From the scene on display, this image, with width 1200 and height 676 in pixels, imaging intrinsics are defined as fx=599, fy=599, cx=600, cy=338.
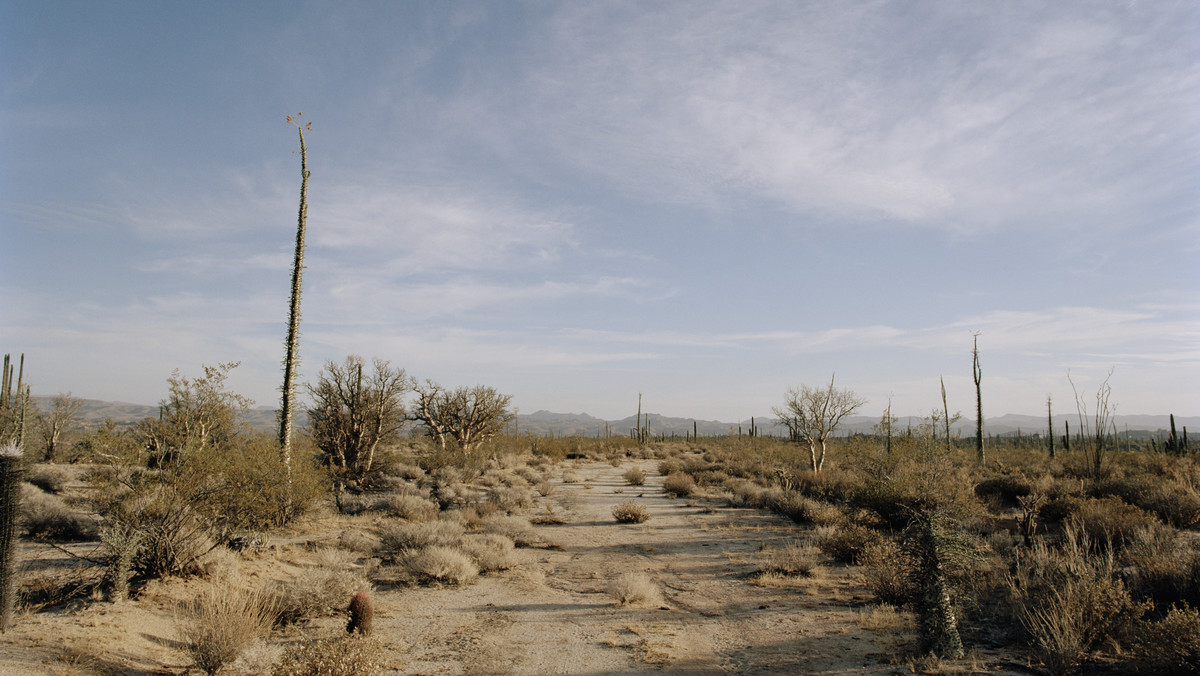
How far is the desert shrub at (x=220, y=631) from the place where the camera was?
659 cm

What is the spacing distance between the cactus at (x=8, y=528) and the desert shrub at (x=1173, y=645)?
12393 mm

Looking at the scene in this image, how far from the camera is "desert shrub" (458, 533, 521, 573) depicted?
40.9 feet

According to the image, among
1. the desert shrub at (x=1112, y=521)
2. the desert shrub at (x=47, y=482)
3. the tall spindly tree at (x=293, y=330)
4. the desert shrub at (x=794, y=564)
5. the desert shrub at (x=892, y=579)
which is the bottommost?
the desert shrub at (x=794, y=564)

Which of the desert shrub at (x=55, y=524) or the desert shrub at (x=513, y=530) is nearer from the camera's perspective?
the desert shrub at (x=55, y=524)

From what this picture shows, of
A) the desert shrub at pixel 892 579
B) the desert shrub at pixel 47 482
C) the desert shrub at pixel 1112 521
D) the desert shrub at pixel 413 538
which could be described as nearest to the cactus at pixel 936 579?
the desert shrub at pixel 892 579

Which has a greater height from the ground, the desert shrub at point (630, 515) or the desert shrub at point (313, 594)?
the desert shrub at point (313, 594)

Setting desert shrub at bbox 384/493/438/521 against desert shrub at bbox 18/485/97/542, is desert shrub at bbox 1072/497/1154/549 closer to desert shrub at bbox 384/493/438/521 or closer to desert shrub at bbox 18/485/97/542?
desert shrub at bbox 384/493/438/521

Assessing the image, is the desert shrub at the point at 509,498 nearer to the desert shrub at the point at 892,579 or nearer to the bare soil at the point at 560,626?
the bare soil at the point at 560,626

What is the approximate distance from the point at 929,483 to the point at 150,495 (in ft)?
37.3

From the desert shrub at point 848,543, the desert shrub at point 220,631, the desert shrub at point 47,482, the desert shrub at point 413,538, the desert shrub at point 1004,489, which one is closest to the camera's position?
the desert shrub at point 220,631

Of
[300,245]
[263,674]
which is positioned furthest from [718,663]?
[300,245]

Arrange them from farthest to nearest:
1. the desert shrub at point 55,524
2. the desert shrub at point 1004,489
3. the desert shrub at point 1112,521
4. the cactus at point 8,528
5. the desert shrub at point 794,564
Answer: the desert shrub at point 1004,489 → the desert shrub at point 794,564 → the desert shrub at point 1112,521 → the desert shrub at point 55,524 → the cactus at point 8,528

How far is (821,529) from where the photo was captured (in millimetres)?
14219

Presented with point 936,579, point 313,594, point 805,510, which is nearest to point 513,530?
point 313,594
